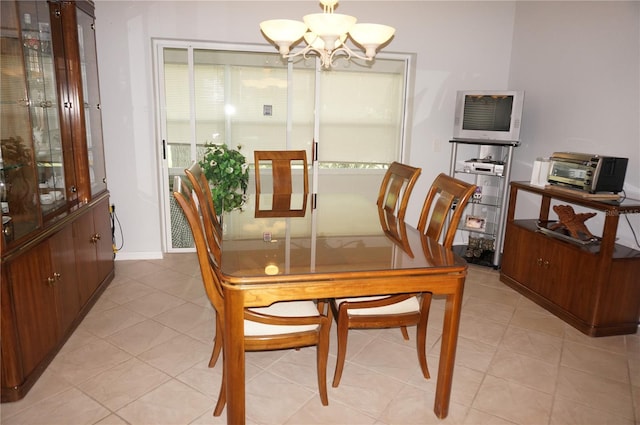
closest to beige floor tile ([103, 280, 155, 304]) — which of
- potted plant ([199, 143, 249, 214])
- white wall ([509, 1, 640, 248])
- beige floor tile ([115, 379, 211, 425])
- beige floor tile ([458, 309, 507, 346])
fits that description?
potted plant ([199, 143, 249, 214])

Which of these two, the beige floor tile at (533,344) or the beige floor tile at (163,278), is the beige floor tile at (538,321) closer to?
the beige floor tile at (533,344)

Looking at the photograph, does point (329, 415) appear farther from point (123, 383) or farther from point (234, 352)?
point (123, 383)

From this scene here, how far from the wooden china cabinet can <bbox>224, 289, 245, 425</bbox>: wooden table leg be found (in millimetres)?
1079

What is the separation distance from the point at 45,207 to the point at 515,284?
345cm

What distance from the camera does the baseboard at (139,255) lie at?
4066mm

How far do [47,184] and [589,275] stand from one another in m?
3.47

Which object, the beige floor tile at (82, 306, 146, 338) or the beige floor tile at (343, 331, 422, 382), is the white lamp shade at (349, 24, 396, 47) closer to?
the beige floor tile at (343, 331, 422, 382)

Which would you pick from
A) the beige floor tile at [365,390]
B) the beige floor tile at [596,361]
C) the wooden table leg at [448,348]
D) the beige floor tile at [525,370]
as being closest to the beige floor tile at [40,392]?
the beige floor tile at [365,390]

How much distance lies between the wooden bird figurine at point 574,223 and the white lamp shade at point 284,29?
2297 mm

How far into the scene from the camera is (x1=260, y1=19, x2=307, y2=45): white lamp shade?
2.17 meters

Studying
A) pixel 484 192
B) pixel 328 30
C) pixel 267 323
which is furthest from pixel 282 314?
pixel 484 192

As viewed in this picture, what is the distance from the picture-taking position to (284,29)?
220cm

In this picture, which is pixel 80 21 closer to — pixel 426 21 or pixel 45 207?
pixel 45 207

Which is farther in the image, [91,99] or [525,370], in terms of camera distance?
[91,99]
